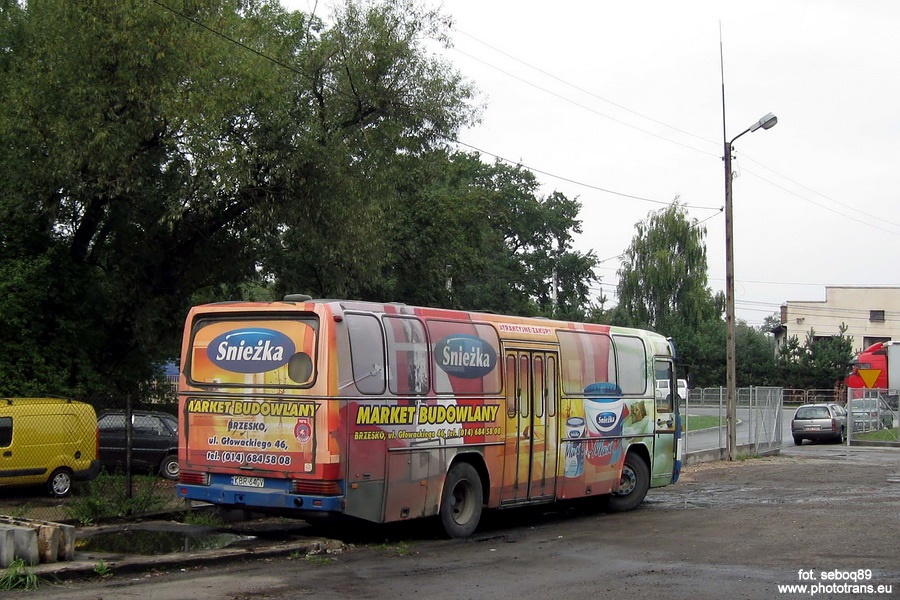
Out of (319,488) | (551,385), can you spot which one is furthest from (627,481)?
(319,488)

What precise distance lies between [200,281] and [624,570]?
15.3m

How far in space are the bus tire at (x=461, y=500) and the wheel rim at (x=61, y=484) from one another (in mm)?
7471

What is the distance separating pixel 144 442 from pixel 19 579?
38.1 ft

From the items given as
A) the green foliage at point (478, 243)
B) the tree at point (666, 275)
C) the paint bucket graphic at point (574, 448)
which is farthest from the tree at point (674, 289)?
the paint bucket graphic at point (574, 448)

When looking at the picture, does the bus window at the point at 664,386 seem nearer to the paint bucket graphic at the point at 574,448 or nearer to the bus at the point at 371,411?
the paint bucket graphic at the point at 574,448

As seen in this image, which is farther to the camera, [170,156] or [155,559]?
[170,156]

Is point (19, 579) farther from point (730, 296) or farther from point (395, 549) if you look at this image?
point (730, 296)

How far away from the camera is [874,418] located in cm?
4150

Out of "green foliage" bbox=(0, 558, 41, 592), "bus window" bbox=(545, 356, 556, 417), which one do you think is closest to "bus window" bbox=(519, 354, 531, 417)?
"bus window" bbox=(545, 356, 556, 417)

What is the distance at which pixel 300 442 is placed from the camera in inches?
449

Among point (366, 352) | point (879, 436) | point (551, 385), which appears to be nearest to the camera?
point (366, 352)

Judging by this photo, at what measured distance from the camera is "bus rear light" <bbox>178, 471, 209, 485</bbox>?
1212 cm

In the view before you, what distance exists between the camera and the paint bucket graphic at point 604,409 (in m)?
15.8

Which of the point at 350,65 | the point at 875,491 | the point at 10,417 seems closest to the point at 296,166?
the point at 350,65
